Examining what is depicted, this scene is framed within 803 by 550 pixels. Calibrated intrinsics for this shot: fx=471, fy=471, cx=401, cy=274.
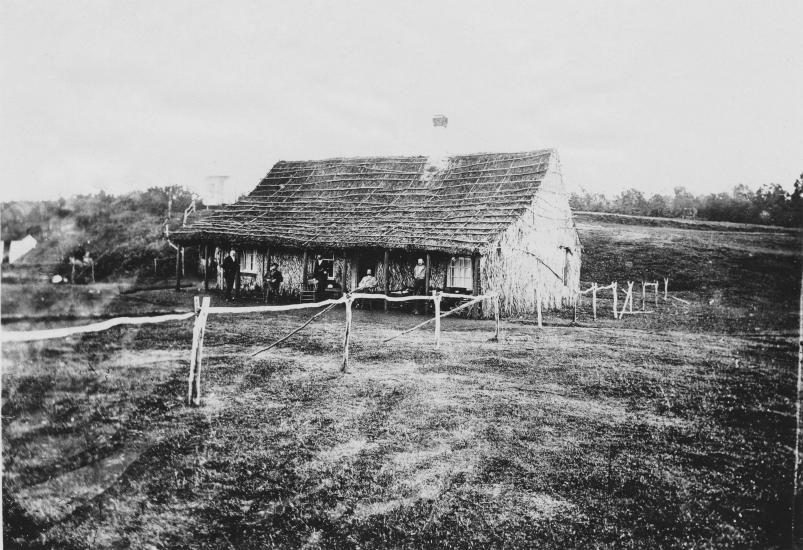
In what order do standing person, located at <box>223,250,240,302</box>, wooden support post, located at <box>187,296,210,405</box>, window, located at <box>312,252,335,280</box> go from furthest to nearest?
window, located at <box>312,252,335,280</box> < standing person, located at <box>223,250,240,302</box> < wooden support post, located at <box>187,296,210,405</box>

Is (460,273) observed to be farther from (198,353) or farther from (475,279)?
(198,353)

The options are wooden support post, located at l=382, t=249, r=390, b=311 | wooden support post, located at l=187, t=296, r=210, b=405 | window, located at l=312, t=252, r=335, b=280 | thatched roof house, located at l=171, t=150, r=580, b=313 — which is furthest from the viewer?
window, located at l=312, t=252, r=335, b=280

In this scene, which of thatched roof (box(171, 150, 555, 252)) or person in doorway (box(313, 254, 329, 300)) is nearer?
thatched roof (box(171, 150, 555, 252))

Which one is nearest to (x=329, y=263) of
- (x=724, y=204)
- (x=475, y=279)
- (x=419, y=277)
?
(x=419, y=277)

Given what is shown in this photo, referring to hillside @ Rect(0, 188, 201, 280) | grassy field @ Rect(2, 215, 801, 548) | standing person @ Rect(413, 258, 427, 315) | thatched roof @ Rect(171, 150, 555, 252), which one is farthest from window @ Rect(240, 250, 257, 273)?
hillside @ Rect(0, 188, 201, 280)

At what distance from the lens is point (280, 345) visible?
26.2ft

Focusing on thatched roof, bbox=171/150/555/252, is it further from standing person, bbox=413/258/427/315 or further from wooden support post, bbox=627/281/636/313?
wooden support post, bbox=627/281/636/313

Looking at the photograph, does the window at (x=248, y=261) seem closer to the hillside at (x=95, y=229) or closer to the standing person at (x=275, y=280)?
the standing person at (x=275, y=280)

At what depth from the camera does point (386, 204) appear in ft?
50.6

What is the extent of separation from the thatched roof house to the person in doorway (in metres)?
0.36

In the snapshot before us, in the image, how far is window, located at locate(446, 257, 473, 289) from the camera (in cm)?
1328

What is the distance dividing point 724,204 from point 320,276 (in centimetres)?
1073

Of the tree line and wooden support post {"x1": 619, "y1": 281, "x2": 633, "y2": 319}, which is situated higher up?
the tree line

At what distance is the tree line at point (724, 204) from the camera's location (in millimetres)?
4363
